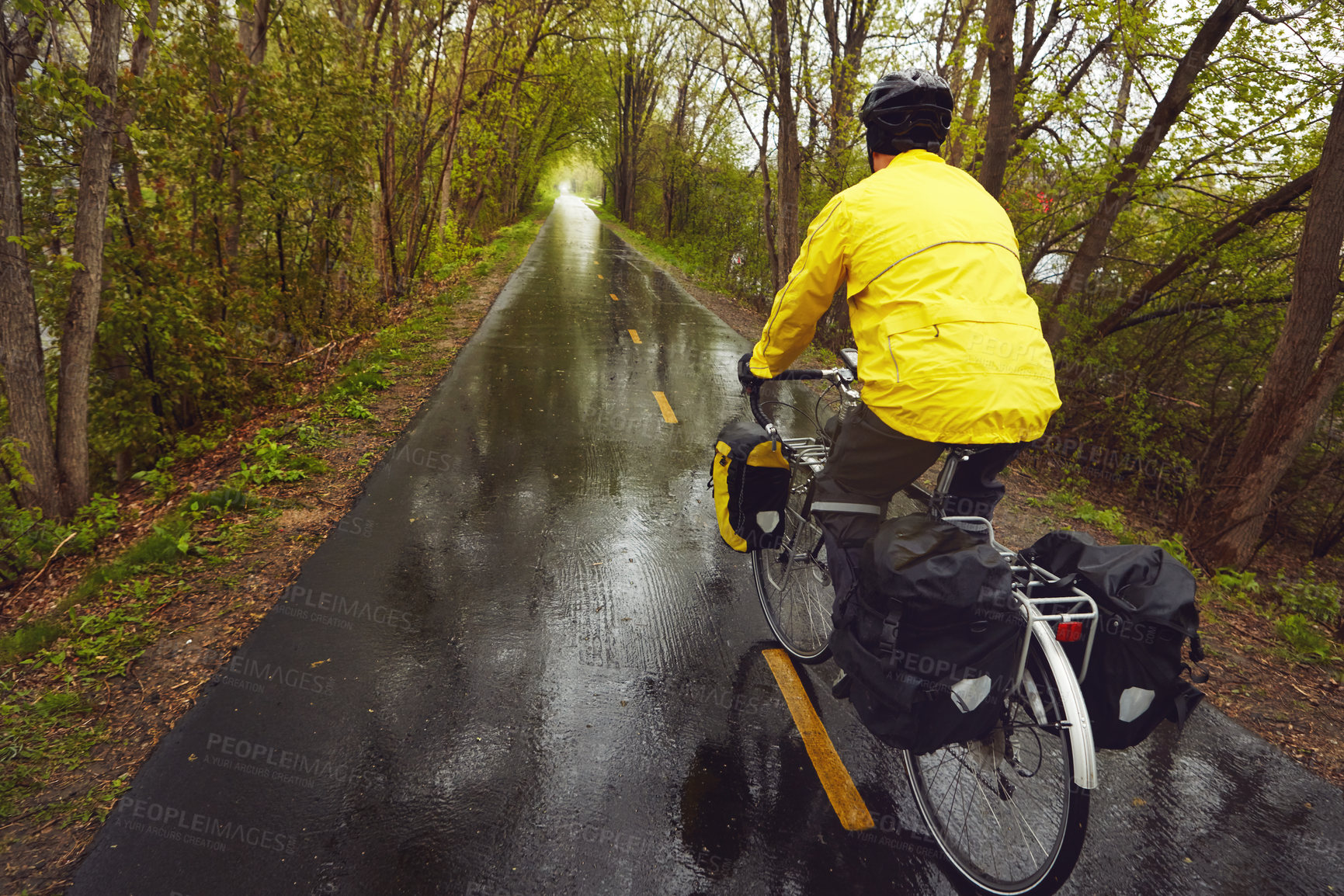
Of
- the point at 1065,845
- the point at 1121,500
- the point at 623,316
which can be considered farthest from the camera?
the point at 623,316

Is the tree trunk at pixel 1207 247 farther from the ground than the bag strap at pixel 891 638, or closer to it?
farther from the ground

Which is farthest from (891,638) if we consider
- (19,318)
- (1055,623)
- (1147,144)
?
(1147,144)

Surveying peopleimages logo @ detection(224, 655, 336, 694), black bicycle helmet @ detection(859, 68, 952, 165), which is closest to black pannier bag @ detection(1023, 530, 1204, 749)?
black bicycle helmet @ detection(859, 68, 952, 165)

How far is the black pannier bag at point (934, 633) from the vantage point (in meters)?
2.06

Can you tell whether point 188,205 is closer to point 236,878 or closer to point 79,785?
point 79,785

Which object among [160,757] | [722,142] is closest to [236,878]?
[160,757]

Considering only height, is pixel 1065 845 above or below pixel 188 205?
below

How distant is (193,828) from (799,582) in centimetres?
292

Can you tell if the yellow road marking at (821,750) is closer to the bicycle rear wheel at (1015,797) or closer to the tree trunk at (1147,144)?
the bicycle rear wheel at (1015,797)

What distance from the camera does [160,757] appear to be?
2.79 m

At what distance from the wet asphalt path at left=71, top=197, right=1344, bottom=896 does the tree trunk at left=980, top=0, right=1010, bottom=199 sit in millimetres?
7083

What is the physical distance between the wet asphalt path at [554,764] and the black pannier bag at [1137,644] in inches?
34.8

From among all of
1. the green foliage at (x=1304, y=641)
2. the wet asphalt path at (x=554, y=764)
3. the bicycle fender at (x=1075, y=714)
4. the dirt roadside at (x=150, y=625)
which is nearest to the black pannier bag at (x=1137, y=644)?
the bicycle fender at (x=1075, y=714)

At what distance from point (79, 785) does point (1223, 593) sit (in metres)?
7.31
